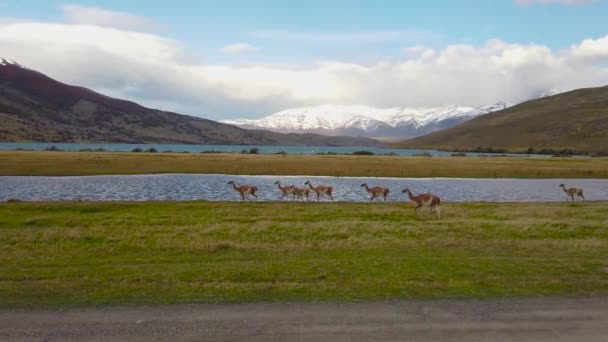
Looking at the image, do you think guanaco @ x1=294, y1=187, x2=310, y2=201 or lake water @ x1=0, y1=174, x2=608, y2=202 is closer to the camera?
guanaco @ x1=294, y1=187, x2=310, y2=201

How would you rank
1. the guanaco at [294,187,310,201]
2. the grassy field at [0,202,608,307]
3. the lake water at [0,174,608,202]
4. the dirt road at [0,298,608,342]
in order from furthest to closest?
1. the lake water at [0,174,608,202]
2. the guanaco at [294,187,310,201]
3. the grassy field at [0,202,608,307]
4. the dirt road at [0,298,608,342]

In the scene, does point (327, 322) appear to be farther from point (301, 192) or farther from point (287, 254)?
point (301, 192)

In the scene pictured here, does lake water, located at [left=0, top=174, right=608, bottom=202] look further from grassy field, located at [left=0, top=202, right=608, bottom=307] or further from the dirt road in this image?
the dirt road

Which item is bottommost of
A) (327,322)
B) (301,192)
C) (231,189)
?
(231,189)

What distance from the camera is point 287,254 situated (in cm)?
1652

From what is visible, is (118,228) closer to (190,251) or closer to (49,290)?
(190,251)

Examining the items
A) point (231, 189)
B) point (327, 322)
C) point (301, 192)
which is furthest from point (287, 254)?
point (231, 189)

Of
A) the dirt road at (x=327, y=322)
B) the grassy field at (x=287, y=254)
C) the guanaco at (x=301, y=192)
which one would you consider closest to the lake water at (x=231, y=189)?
the guanaco at (x=301, y=192)

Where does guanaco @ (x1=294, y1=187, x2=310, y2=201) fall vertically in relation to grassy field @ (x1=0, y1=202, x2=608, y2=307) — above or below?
above

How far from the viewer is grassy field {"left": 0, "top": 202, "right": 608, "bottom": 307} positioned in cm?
1177

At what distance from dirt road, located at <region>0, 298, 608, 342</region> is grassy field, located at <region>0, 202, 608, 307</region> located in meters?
0.68

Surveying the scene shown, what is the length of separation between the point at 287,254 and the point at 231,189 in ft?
93.8

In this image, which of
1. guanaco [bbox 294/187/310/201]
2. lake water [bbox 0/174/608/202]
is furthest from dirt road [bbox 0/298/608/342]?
lake water [bbox 0/174/608/202]

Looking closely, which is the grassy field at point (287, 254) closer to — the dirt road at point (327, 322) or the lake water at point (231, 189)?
the dirt road at point (327, 322)
